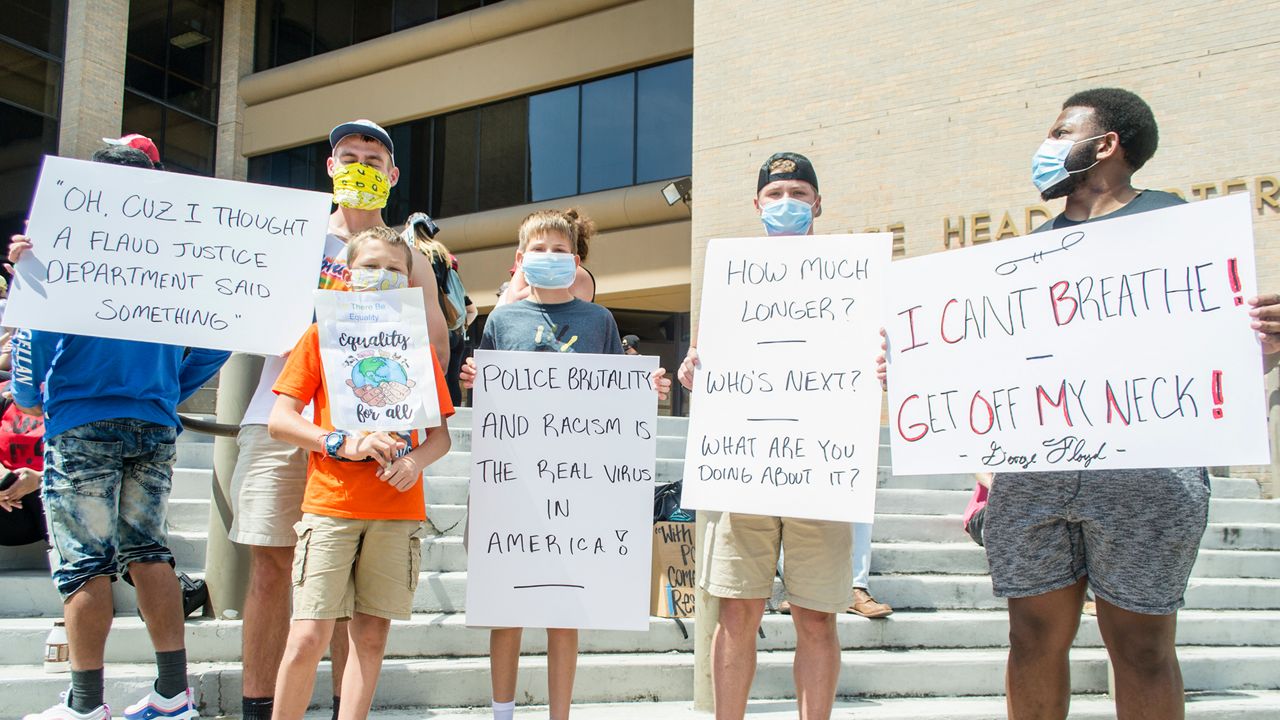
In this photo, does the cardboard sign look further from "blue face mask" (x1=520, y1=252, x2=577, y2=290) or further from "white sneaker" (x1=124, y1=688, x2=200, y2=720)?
"white sneaker" (x1=124, y1=688, x2=200, y2=720)

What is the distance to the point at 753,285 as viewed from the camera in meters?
3.43

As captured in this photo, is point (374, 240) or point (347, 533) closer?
point (347, 533)

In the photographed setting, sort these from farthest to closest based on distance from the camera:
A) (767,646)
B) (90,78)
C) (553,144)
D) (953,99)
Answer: (553,144), (90,78), (953,99), (767,646)

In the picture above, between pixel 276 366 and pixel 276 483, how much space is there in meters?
0.43

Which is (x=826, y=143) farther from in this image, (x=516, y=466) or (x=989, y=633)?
(x=516, y=466)

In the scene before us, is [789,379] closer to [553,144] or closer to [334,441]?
[334,441]

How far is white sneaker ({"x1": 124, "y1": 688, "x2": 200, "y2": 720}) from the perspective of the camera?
338 centimetres

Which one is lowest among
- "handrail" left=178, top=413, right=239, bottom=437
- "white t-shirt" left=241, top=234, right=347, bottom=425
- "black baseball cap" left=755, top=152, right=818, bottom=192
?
"handrail" left=178, top=413, right=239, bottom=437

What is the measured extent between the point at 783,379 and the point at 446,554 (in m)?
2.60

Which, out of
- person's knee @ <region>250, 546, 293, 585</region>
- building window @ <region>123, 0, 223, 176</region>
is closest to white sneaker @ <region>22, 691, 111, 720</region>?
person's knee @ <region>250, 546, 293, 585</region>

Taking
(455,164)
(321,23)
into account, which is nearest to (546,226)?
(455,164)

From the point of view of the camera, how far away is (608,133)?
18.1 meters

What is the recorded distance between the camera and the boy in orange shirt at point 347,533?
3.00 m

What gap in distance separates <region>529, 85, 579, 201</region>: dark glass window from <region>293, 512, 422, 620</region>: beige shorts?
15759 mm
